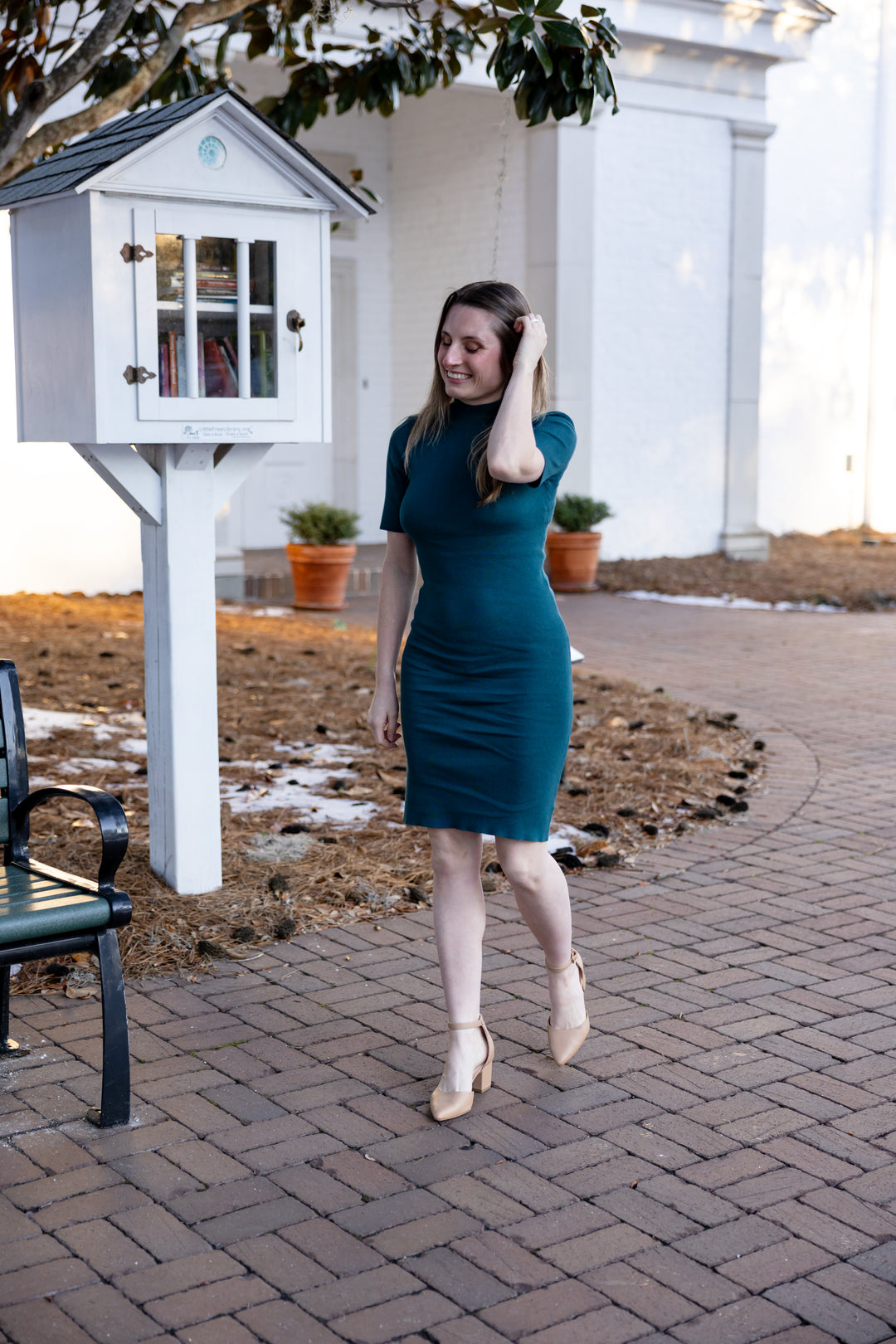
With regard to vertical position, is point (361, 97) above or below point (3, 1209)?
above

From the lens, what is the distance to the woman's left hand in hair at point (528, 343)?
3105 mm

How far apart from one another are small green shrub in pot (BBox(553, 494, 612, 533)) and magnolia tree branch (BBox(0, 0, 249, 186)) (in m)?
8.07

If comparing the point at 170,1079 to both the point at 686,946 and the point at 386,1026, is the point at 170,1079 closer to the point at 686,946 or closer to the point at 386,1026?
the point at 386,1026

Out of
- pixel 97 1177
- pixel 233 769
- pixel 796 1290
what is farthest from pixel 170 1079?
pixel 233 769

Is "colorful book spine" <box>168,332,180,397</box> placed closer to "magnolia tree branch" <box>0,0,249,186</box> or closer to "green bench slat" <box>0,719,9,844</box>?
"magnolia tree branch" <box>0,0,249,186</box>

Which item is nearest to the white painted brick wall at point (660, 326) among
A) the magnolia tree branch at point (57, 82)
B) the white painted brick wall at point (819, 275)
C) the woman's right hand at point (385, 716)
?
the white painted brick wall at point (819, 275)

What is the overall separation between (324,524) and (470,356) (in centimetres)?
821

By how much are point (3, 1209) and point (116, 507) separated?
889cm

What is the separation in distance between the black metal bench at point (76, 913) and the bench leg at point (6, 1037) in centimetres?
8

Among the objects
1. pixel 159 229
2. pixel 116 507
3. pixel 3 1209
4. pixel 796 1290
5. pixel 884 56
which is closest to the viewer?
pixel 796 1290

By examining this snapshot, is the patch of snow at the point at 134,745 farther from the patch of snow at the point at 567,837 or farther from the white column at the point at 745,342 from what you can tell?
the white column at the point at 745,342

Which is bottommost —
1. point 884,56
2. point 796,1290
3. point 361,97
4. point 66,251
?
point 796,1290

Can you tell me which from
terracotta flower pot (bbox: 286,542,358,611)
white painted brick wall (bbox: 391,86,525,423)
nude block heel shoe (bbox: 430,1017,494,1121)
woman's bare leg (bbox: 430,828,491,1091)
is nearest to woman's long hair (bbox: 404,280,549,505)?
woman's bare leg (bbox: 430,828,491,1091)

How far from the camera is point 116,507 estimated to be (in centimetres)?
1130
